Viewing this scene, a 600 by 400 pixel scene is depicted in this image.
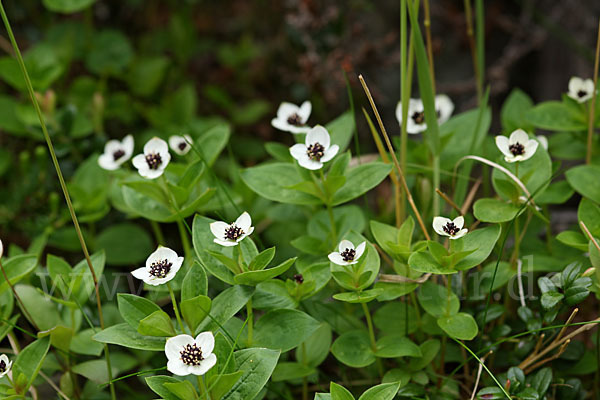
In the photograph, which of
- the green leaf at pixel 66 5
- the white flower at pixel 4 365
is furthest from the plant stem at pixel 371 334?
the green leaf at pixel 66 5

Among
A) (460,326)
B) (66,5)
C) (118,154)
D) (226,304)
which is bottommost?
(460,326)

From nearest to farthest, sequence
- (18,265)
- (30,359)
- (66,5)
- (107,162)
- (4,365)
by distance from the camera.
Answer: (4,365) < (30,359) < (18,265) < (107,162) < (66,5)

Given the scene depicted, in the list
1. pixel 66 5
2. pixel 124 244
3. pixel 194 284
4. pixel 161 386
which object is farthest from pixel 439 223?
pixel 66 5

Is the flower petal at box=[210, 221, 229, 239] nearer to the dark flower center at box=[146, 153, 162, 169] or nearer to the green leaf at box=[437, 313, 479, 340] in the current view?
the dark flower center at box=[146, 153, 162, 169]

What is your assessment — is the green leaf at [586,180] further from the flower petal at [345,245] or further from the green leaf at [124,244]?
the green leaf at [124,244]

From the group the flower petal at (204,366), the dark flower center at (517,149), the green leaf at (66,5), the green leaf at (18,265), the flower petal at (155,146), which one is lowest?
the green leaf at (18,265)

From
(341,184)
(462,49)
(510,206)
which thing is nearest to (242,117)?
(462,49)

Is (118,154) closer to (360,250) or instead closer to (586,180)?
(360,250)
